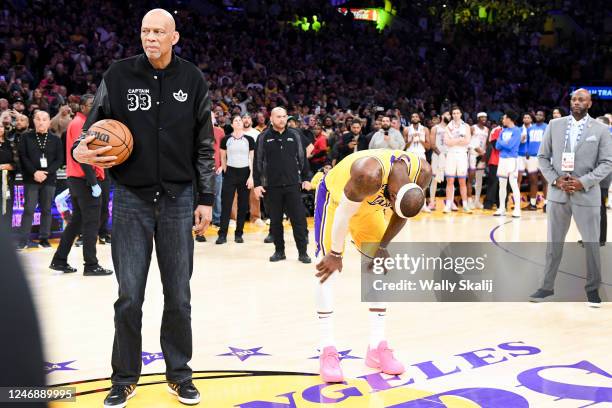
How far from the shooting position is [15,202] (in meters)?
10.1

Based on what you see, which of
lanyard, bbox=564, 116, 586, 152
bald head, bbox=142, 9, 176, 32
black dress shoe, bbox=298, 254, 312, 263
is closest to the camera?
bald head, bbox=142, 9, 176, 32

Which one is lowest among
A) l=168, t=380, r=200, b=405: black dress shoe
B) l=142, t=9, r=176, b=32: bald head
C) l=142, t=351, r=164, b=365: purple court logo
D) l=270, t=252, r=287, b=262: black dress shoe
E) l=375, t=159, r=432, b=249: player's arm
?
l=142, t=351, r=164, b=365: purple court logo

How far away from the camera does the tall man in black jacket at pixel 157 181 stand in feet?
13.3

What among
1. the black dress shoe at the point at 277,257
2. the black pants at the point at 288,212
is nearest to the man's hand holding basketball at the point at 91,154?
the black pants at the point at 288,212

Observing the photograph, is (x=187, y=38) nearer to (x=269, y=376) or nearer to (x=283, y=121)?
(x=283, y=121)

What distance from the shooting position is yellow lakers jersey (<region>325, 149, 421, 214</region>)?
4.50 metres

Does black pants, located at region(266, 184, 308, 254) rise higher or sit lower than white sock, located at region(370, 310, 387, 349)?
higher

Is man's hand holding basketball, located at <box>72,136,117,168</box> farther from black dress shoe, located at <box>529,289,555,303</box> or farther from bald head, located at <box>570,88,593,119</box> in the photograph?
black dress shoe, located at <box>529,289,555,303</box>

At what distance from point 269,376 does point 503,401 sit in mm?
1407

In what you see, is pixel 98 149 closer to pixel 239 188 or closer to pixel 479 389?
pixel 479 389

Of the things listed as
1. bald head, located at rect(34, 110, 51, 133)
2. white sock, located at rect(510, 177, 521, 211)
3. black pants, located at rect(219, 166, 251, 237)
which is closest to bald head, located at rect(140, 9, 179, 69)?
bald head, located at rect(34, 110, 51, 133)

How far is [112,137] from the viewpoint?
3904 millimetres

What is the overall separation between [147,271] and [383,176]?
4.64 feet

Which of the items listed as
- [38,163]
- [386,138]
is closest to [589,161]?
[386,138]
